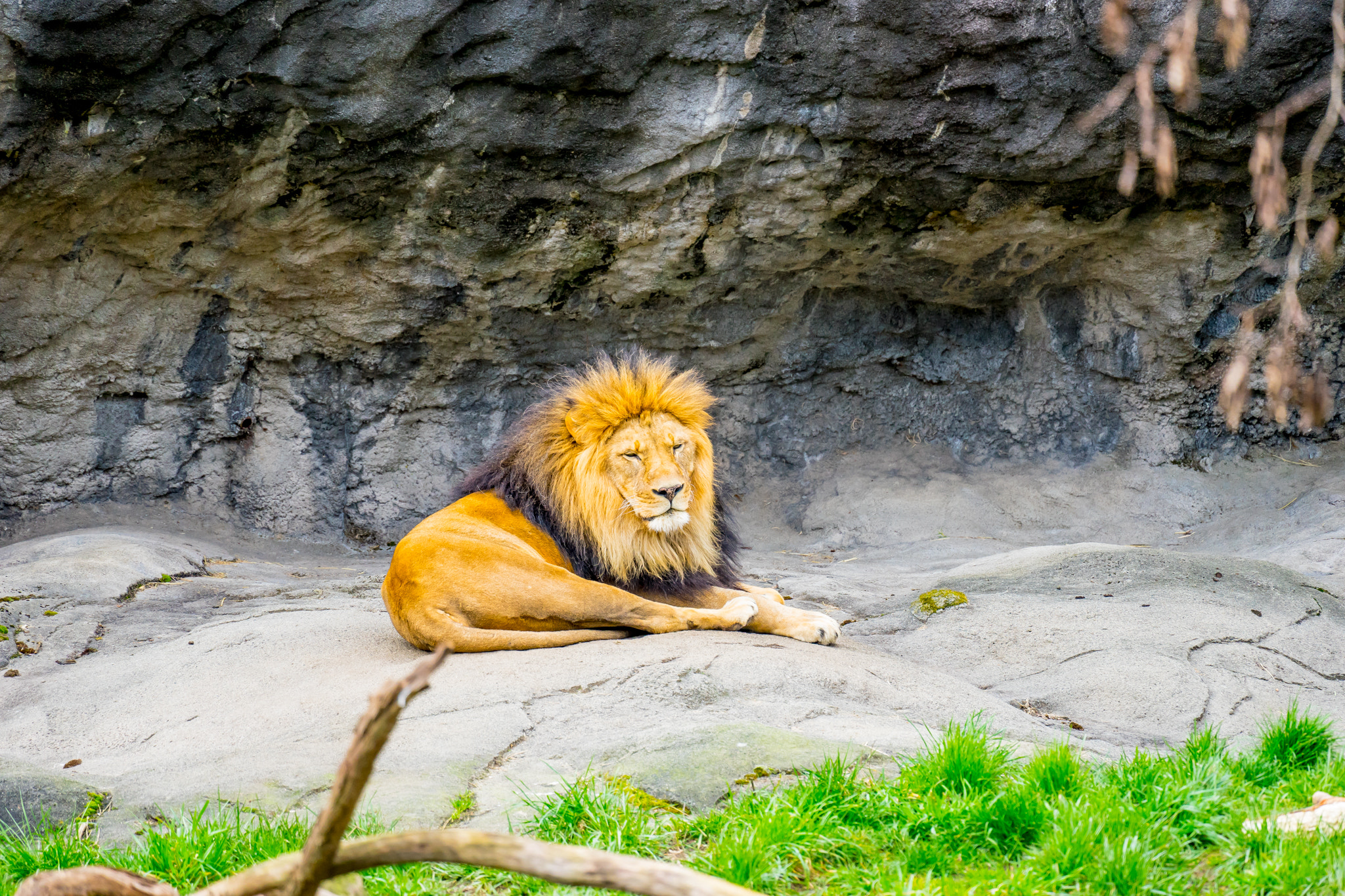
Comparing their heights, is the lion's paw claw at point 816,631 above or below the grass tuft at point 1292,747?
below

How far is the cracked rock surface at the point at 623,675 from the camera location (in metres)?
3.04

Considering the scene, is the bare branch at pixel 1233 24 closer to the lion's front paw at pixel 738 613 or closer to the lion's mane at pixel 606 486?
the lion's front paw at pixel 738 613

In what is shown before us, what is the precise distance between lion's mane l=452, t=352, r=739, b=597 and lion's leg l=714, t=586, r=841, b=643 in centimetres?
38

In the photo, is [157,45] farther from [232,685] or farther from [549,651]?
[549,651]

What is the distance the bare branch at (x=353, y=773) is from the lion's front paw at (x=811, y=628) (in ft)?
10.2

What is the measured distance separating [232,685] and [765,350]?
19.1 feet

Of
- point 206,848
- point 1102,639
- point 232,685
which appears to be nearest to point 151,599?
point 232,685

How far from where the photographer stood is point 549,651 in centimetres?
427

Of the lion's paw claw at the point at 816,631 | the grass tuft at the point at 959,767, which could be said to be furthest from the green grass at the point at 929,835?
the lion's paw claw at the point at 816,631

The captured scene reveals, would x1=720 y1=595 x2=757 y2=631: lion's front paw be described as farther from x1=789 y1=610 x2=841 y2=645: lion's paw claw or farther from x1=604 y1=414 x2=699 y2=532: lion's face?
x1=604 y1=414 x2=699 y2=532: lion's face

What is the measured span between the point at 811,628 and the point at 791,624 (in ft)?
0.33

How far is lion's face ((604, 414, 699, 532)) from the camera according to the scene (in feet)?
15.8

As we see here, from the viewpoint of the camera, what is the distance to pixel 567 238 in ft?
26.3

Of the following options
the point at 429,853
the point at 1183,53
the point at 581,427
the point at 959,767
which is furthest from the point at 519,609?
the point at 1183,53
